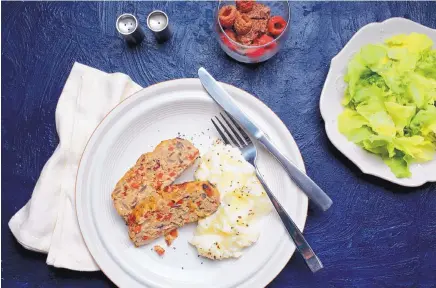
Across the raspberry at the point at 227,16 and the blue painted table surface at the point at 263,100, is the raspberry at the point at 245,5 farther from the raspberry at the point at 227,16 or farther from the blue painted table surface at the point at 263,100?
the blue painted table surface at the point at 263,100

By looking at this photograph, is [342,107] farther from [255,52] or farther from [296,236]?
[296,236]

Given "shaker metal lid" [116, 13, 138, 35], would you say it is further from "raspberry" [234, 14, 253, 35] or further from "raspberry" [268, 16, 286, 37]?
"raspberry" [268, 16, 286, 37]

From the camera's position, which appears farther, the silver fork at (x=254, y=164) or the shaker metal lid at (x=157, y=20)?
the shaker metal lid at (x=157, y=20)

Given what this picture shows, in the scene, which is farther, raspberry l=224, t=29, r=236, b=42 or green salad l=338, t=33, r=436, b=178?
raspberry l=224, t=29, r=236, b=42

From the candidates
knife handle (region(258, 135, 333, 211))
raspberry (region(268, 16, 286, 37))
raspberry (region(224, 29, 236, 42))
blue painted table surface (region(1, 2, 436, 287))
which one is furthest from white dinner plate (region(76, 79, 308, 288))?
raspberry (region(268, 16, 286, 37))

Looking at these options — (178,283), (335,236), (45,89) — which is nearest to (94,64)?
(45,89)

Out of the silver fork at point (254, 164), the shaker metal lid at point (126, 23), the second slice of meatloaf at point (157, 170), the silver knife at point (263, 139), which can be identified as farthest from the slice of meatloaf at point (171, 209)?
the shaker metal lid at point (126, 23)

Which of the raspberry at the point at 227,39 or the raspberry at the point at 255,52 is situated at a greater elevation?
the raspberry at the point at 227,39
